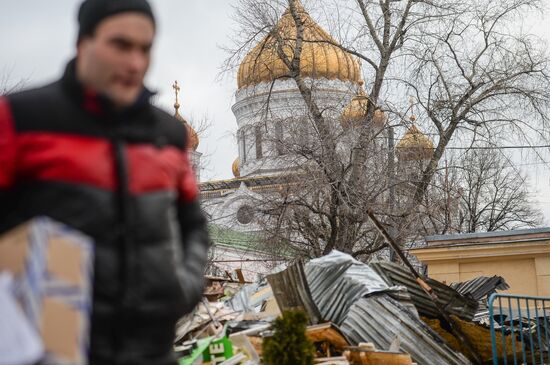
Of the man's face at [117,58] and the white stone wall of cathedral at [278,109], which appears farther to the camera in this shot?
the white stone wall of cathedral at [278,109]

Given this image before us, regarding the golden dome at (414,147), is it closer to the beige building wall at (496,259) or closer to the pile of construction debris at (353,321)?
the beige building wall at (496,259)

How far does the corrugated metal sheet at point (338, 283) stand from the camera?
10055mm

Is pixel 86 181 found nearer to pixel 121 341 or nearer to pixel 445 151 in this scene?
pixel 121 341

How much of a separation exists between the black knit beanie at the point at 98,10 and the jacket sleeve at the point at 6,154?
0.99ft

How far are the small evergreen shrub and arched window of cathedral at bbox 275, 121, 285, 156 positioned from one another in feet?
55.3

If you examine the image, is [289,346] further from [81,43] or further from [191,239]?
[81,43]

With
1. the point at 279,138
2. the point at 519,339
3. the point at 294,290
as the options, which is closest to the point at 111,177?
the point at 294,290

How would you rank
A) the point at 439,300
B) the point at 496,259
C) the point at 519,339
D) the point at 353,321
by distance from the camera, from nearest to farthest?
the point at 353,321
the point at 519,339
the point at 439,300
the point at 496,259

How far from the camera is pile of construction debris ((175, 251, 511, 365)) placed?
8.38 meters

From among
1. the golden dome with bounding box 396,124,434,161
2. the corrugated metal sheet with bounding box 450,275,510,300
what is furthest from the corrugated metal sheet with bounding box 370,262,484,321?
the golden dome with bounding box 396,124,434,161

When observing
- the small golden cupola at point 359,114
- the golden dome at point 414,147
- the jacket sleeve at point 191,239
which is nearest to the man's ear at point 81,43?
the jacket sleeve at point 191,239

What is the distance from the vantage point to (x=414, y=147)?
2570 centimetres

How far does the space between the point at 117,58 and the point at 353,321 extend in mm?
7487

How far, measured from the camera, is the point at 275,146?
24.4 m
